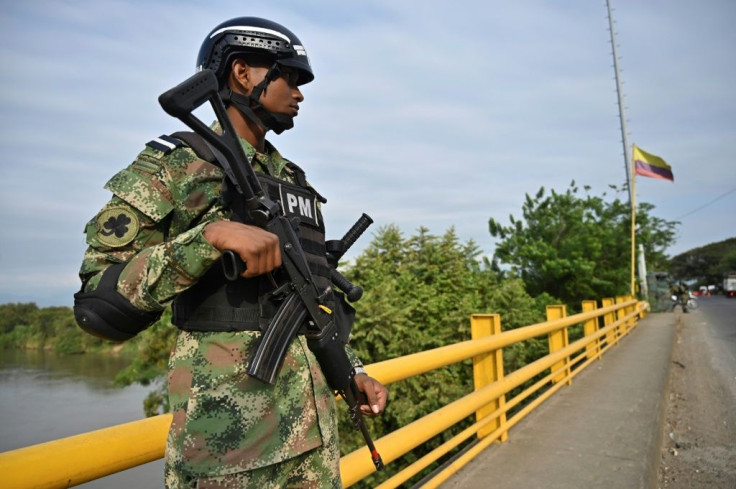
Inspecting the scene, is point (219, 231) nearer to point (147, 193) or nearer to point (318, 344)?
point (147, 193)

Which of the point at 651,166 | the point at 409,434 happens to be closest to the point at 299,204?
the point at 409,434

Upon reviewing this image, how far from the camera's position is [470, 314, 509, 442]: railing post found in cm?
404

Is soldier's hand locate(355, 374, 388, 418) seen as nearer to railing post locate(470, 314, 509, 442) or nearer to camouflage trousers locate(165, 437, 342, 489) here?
camouflage trousers locate(165, 437, 342, 489)

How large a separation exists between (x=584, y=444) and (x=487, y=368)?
0.95 meters

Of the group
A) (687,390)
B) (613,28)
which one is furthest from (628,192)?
(687,390)

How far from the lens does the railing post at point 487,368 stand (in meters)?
4.04

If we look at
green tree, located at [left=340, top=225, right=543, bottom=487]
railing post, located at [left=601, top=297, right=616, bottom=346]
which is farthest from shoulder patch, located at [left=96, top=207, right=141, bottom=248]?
railing post, located at [left=601, top=297, right=616, bottom=346]

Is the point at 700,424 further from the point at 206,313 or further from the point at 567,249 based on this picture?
the point at 567,249

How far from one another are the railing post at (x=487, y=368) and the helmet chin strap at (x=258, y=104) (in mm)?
2775

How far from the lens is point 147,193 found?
1295 mm

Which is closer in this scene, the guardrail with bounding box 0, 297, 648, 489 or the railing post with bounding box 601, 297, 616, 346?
the guardrail with bounding box 0, 297, 648, 489

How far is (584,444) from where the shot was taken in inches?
159

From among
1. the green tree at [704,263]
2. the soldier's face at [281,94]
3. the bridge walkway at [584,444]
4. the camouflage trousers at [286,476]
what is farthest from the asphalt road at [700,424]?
the green tree at [704,263]

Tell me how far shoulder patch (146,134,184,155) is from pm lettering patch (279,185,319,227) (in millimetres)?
293
